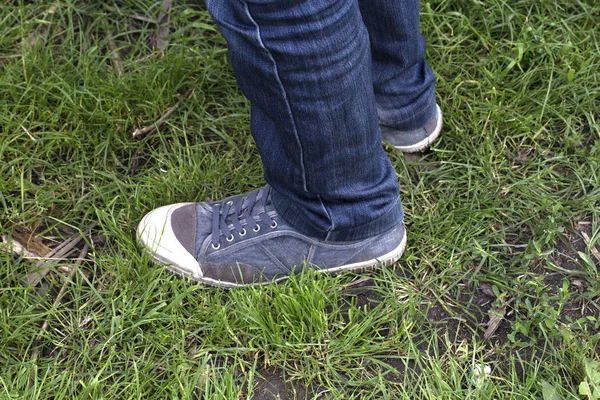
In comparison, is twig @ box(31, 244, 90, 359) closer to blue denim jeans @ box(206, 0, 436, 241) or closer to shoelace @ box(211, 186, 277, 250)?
shoelace @ box(211, 186, 277, 250)

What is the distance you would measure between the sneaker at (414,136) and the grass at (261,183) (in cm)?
4

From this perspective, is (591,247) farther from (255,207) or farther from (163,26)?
(163,26)

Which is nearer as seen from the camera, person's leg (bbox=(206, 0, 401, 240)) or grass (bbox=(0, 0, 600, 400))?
person's leg (bbox=(206, 0, 401, 240))

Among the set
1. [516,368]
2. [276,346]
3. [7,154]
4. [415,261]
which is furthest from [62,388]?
[516,368]

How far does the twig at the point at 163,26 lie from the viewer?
2227mm

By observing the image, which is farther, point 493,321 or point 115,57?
point 115,57

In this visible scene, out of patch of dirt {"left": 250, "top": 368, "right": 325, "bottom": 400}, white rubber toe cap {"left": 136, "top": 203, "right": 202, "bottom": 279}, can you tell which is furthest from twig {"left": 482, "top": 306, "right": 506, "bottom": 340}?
white rubber toe cap {"left": 136, "top": 203, "right": 202, "bottom": 279}

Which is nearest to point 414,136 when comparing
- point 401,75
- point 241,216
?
point 401,75

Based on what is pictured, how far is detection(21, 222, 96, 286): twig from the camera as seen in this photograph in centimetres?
170

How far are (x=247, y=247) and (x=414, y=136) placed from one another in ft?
2.04

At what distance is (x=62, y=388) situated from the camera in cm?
149

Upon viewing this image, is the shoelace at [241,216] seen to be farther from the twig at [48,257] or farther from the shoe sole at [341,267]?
the twig at [48,257]

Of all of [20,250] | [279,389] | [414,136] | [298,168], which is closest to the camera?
[298,168]

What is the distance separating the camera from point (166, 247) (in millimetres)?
1669
